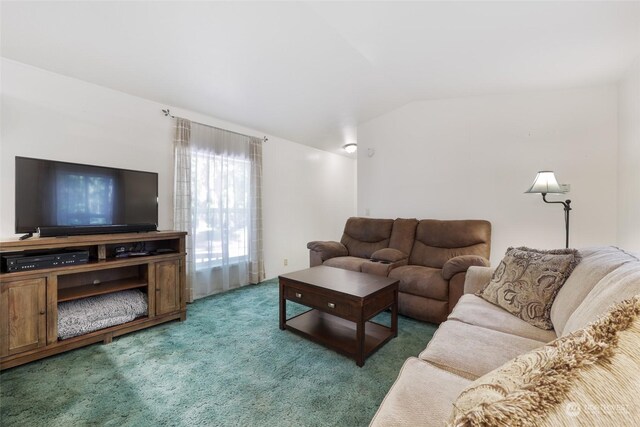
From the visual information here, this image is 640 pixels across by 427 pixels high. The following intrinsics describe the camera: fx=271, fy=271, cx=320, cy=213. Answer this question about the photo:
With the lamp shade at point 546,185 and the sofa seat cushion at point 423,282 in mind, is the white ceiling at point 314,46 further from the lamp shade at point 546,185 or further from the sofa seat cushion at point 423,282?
the sofa seat cushion at point 423,282

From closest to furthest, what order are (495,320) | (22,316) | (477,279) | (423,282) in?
(495,320) < (22,316) < (477,279) < (423,282)

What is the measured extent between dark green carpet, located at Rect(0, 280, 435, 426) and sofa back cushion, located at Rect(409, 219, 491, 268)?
977mm

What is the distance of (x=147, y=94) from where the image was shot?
Answer: 2.88 meters

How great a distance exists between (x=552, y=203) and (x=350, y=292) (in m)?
2.49

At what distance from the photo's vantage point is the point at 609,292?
1.01m

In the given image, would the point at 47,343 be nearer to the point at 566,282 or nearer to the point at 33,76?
the point at 33,76

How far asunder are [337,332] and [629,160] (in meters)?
3.01

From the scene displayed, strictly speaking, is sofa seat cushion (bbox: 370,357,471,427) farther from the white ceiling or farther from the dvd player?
the dvd player

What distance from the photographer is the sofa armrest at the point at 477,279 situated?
2139mm

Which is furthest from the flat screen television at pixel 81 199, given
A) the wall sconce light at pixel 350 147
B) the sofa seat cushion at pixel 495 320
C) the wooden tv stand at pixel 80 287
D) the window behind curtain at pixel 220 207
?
the wall sconce light at pixel 350 147

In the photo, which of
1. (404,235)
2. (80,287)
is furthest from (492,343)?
(80,287)

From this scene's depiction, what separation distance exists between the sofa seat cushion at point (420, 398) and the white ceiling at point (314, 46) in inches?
87.6

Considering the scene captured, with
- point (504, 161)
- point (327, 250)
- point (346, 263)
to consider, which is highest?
point (504, 161)

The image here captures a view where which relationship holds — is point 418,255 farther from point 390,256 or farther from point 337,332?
point 337,332
